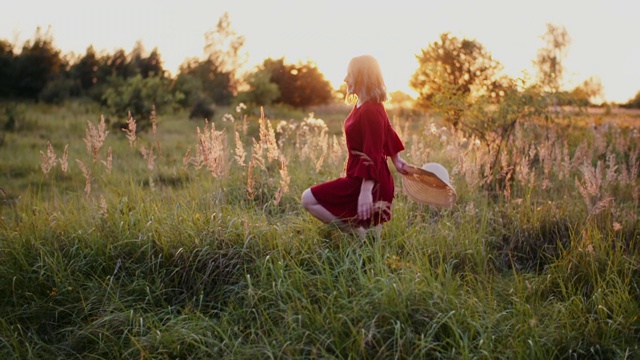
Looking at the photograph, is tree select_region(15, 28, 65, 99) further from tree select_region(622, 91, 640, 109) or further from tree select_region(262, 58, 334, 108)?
tree select_region(622, 91, 640, 109)

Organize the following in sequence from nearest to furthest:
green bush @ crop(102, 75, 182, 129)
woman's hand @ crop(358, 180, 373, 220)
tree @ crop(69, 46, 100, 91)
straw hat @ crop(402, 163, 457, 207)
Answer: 1. woman's hand @ crop(358, 180, 373, 220)
2. straw hat @ crop(402, 163, 457, 207)
3. green bush @ crop(102, 75, 182, 129)
4. tree @ crop(69, 46, 100, 91)

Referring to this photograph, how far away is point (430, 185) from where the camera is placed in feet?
14.6

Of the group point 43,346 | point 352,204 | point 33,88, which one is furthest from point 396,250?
point 33,88

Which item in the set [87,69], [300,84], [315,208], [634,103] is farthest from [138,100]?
[634,103]

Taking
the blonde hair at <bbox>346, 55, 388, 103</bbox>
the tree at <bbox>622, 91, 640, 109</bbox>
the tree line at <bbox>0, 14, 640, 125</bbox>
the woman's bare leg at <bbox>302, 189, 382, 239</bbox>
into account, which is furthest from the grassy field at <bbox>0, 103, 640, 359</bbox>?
the tree at <bbox>622, 91, 640, 109</bbox>

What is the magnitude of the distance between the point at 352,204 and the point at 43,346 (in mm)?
2080

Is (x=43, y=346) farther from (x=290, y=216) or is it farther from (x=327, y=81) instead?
(x=327, y=81)

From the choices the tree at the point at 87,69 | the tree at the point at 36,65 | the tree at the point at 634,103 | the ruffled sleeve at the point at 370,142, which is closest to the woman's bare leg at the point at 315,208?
the ruffled sleeve at the point at 370,142

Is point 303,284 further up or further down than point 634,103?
further down

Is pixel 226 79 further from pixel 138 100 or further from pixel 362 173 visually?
pixel 362 173

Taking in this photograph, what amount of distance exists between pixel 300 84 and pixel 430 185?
22848 millimetres

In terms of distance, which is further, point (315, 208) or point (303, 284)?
point (315, 208)

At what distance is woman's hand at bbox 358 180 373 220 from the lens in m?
3.92

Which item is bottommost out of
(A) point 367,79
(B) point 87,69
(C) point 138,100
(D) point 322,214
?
(D) point 322,214
